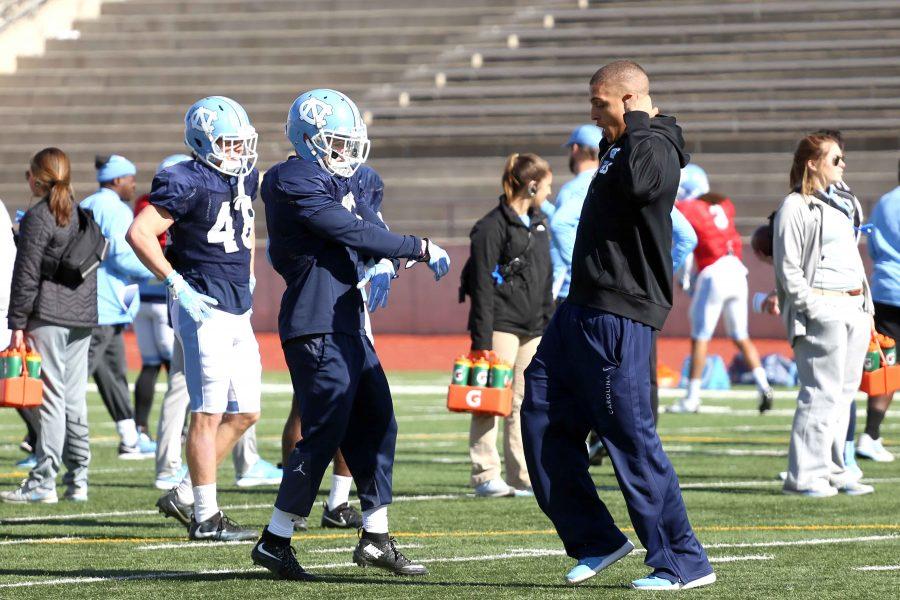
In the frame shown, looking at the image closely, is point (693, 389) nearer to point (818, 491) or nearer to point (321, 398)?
point (818, 491)

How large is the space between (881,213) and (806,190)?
2.22 meters

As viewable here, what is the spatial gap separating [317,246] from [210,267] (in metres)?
1.17

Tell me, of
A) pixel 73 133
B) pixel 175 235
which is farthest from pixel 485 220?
pixel 73 133

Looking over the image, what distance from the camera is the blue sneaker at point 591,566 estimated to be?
639cm

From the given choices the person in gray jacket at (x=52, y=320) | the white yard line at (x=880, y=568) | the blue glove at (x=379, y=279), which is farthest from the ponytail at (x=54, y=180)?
the white yard line at (x=880, y=568)

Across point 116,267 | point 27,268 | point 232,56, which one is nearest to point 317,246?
point 27,268

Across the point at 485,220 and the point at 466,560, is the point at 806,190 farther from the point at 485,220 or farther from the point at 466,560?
the point at 466,560

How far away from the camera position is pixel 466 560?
725 cm

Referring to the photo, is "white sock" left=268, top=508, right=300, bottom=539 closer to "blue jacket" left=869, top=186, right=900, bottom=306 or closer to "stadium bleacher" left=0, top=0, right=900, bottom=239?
"blue jacket" left=869, top=186, right=900, bottom=306

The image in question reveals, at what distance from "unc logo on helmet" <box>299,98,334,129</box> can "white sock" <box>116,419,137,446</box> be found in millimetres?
5773

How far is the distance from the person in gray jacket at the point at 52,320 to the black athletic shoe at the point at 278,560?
314 centimetres

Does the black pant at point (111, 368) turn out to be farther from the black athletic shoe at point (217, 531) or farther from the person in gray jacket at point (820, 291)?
the person in gray jacket at point (820, 291)

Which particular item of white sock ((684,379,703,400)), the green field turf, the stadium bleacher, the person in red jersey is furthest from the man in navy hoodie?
the stadium bleacher

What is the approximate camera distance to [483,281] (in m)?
9.59
